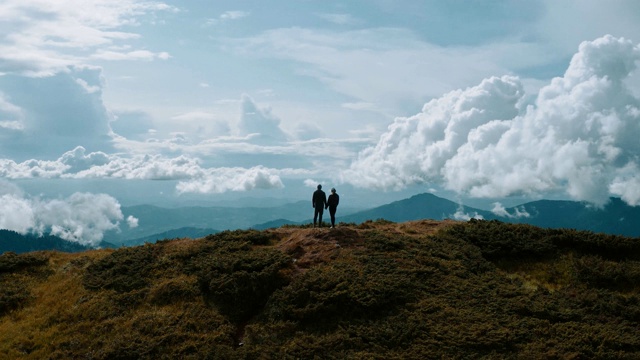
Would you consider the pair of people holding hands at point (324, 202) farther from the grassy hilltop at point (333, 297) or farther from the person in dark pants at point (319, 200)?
the grassy hilltop at point (333, 297)

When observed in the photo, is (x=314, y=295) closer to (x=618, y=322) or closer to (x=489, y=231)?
(x=618, y=322)

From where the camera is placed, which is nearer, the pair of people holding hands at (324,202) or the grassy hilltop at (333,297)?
the grassy hilltop at (333,297)

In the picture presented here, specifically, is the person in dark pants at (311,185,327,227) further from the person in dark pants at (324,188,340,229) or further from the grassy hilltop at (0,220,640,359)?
the grassy hilltop at (0,220,640,359)

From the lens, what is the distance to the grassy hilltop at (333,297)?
17547 millimetres

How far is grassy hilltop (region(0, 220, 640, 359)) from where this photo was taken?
17.5m

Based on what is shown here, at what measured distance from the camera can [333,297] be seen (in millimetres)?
19641

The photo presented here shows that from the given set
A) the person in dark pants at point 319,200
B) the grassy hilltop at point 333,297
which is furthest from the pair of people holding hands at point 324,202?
the grassy hilltop at point 333,297

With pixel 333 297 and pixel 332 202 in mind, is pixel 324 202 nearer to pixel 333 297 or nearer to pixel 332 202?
pixel 332 202

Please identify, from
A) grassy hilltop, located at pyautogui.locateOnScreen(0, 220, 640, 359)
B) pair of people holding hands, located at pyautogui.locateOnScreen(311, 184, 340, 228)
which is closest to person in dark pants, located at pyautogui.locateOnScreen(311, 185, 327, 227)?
pair of people holding hands, located at pyautogui.locateOnScreen(311, 184, 340, 228)

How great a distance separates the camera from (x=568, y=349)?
1675cm

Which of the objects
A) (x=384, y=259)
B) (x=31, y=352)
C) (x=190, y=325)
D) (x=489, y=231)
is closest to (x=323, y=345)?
(x=190, y=325)

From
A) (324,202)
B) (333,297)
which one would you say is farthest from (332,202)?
(333,297)

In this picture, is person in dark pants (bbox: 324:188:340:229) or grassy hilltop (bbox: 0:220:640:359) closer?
grassy hilltop (bbox: 0:220:640:359)

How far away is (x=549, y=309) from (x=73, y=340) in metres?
20.5
